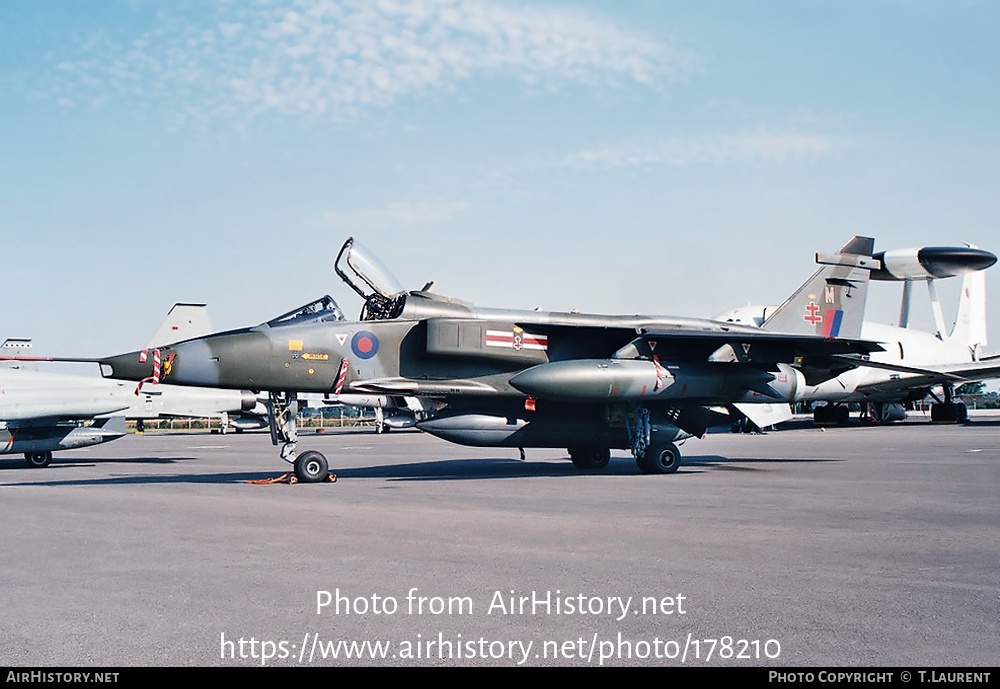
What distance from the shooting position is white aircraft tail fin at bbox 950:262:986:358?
1834 inches

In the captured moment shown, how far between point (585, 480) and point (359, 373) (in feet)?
13.2

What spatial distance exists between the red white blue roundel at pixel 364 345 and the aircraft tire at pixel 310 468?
1.73m

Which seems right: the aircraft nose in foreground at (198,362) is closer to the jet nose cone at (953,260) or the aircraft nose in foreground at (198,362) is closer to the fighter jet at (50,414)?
the fighter jet at (50,414)

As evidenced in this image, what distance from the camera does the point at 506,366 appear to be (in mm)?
14852

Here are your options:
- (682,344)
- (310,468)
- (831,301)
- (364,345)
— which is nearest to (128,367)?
(310,468)

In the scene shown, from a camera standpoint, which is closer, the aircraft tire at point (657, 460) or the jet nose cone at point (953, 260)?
the aircraft tire at point (657, 460)

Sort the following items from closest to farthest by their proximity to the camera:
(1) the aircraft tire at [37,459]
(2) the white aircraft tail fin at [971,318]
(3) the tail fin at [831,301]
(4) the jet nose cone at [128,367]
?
(4) the jet nose cone at [128,367] → (3) the tail fin at [831,301] → (1) the aircraft tire at [37,459] → (2) the white aircraft tail fin at [971,318]

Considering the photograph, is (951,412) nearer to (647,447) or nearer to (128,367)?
(647,447)

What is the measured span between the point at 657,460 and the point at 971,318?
1523 inches

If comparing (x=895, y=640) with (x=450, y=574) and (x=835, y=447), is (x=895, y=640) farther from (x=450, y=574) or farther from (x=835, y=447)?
(x=835, y=447)

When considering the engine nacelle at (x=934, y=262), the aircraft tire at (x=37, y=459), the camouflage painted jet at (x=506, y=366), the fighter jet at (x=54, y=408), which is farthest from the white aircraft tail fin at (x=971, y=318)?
the aircraft tire at (x=37, y=459)

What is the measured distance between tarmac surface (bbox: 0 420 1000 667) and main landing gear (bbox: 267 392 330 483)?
1099 millimetres

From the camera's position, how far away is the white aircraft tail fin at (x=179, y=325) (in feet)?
95.8

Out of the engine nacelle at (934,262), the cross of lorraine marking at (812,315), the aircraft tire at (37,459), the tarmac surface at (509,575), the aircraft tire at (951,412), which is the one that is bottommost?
the aircraft tire at (951,412)
